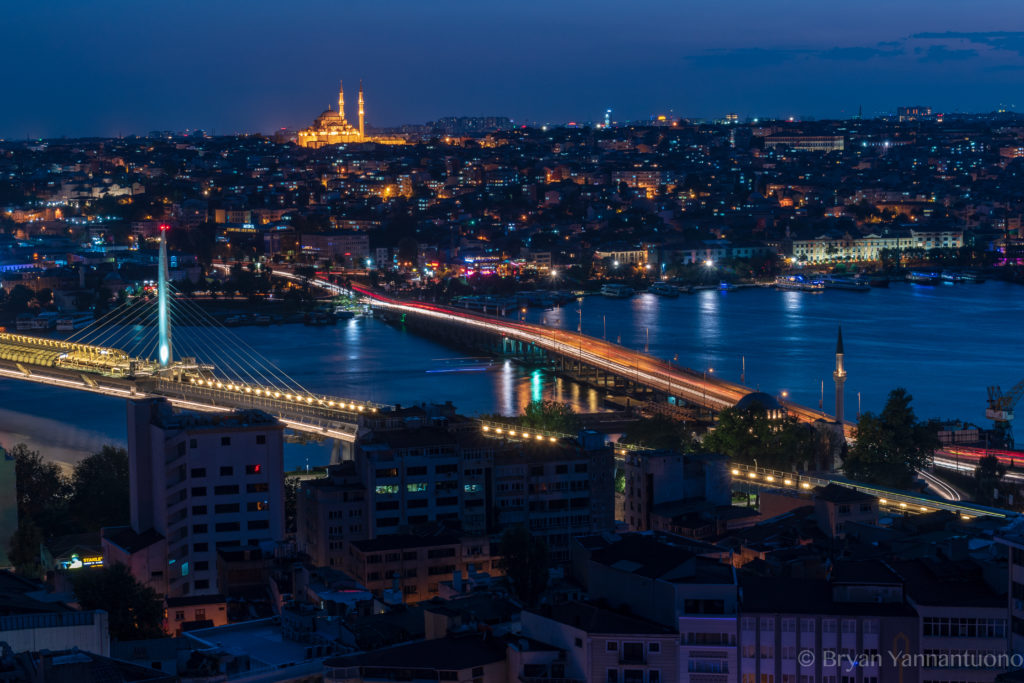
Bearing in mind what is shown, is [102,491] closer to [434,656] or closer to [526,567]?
[526,567]

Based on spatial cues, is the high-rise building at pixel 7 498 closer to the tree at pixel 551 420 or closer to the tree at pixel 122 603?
the tree at pixel 122 603

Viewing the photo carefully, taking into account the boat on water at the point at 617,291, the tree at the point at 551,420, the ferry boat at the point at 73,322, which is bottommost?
the tree at the point at 551,420

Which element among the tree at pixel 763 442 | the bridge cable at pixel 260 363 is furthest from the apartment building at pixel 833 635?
the bridge cable at pixel 260 363

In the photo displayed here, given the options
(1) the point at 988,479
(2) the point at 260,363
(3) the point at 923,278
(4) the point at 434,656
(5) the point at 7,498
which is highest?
(3) the point at 923,278

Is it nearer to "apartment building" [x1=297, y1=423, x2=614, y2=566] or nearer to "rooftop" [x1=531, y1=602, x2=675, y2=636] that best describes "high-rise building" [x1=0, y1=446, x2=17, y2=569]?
"apartment building" [x1=297, y1=423, x2=614, y2=566]

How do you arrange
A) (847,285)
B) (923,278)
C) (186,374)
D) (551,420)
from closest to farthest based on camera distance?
1. (551,420)
2. (186,374)
3. (847,285)
4. (923,278)

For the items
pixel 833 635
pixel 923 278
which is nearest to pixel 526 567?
pixel 833 635

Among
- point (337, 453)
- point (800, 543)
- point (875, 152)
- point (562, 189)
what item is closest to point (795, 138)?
point (875, 152)
